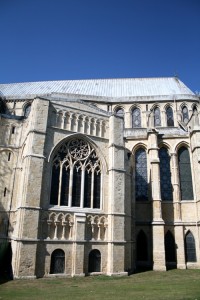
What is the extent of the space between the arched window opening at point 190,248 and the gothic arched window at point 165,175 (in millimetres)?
3354

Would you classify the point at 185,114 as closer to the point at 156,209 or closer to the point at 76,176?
the point at 156,209

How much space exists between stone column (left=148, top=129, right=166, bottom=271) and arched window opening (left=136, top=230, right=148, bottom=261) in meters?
1.73

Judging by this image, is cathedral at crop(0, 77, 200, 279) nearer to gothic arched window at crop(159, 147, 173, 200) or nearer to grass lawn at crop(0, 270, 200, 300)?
gothic arched window at crop(159, 147, 173, 200)

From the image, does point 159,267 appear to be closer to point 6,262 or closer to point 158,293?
point 158,293

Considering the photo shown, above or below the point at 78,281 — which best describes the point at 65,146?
above

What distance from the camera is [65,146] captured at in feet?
55.0

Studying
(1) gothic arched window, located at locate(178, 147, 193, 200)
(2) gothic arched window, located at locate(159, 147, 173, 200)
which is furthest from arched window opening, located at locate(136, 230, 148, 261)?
(1) gothic arched window, located at locate(178, 147, 193, 200)

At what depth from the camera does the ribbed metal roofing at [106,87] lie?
29781mm

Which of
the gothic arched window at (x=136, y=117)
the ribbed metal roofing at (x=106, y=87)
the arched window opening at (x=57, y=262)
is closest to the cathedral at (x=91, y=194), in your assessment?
the arched window opening at (x=57, y=262)

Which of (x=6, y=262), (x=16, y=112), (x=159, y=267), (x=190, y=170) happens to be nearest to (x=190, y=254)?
(x=159, y=267)

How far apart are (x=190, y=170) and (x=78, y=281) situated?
13651mm

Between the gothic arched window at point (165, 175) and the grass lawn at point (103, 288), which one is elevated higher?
the gothic arched window at point (165, 175)

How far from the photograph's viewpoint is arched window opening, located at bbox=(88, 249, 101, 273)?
15.0m

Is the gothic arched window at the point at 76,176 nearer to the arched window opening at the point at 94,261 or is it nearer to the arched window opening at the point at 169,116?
the arched window opening at the point at 94,261
